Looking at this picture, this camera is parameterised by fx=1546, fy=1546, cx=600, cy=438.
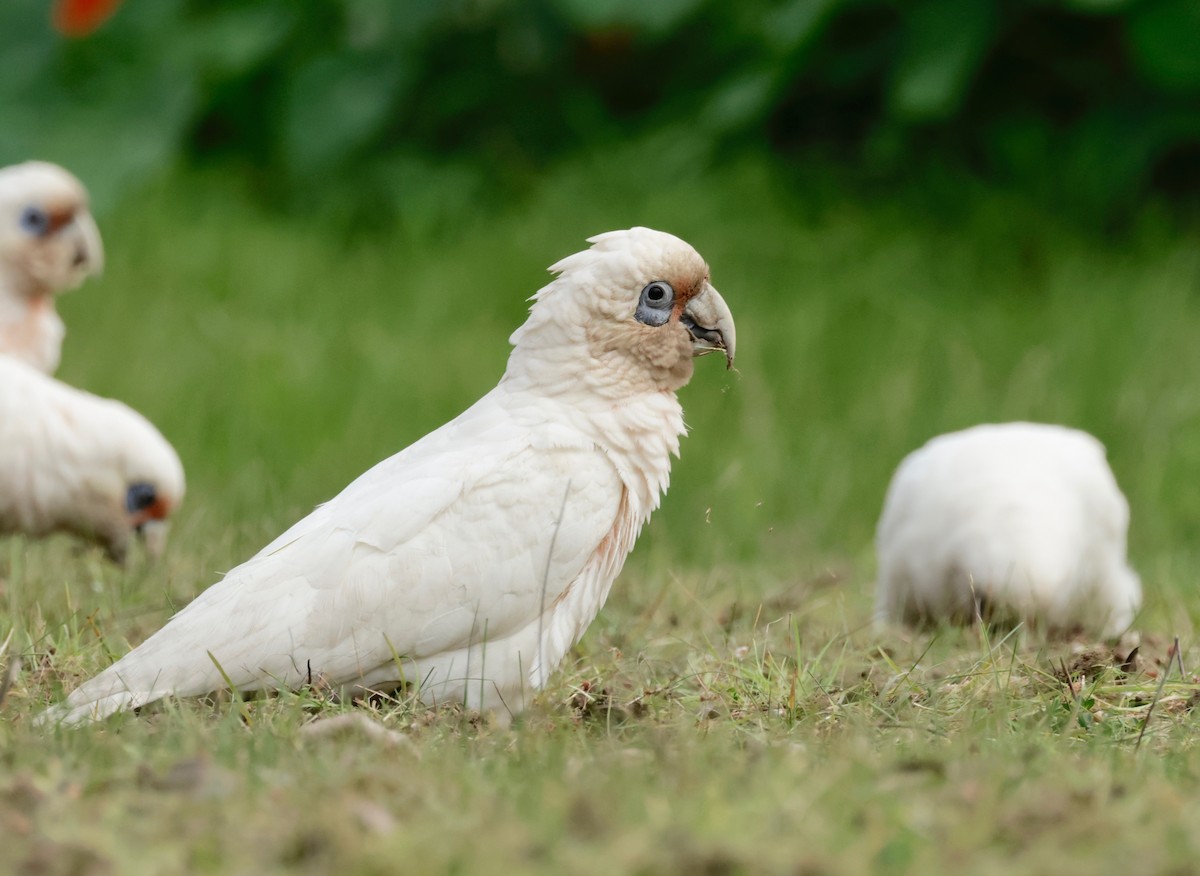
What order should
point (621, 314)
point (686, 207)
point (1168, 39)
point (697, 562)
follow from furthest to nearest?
point (686, 207) → point (1168, 39) → point (697, 562) → point (621, 314)

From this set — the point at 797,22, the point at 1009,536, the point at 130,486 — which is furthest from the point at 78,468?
the point at 797,22

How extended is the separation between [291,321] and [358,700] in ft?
14.8

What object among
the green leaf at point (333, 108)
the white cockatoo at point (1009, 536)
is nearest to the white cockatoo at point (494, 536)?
the white cockatoo at point (1009, 536)

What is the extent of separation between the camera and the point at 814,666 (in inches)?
124

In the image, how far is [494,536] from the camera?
293 cm

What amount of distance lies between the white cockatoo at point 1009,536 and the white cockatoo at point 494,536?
139 cm

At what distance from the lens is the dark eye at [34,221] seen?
17.3 feet

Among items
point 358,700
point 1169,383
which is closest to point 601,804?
point 358,700

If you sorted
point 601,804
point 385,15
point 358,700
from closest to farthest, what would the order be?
point 601,804, point 358,700, point 385,15

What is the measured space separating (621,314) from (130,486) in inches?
86.5

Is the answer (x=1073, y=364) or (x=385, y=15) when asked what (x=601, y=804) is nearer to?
(x=1073, y=364)

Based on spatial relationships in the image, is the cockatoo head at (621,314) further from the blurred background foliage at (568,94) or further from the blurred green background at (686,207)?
the blurred background foliage at (568,94)

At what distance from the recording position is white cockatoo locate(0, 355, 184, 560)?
4.41 metres

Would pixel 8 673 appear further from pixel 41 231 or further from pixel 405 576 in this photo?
pixel 41 231
